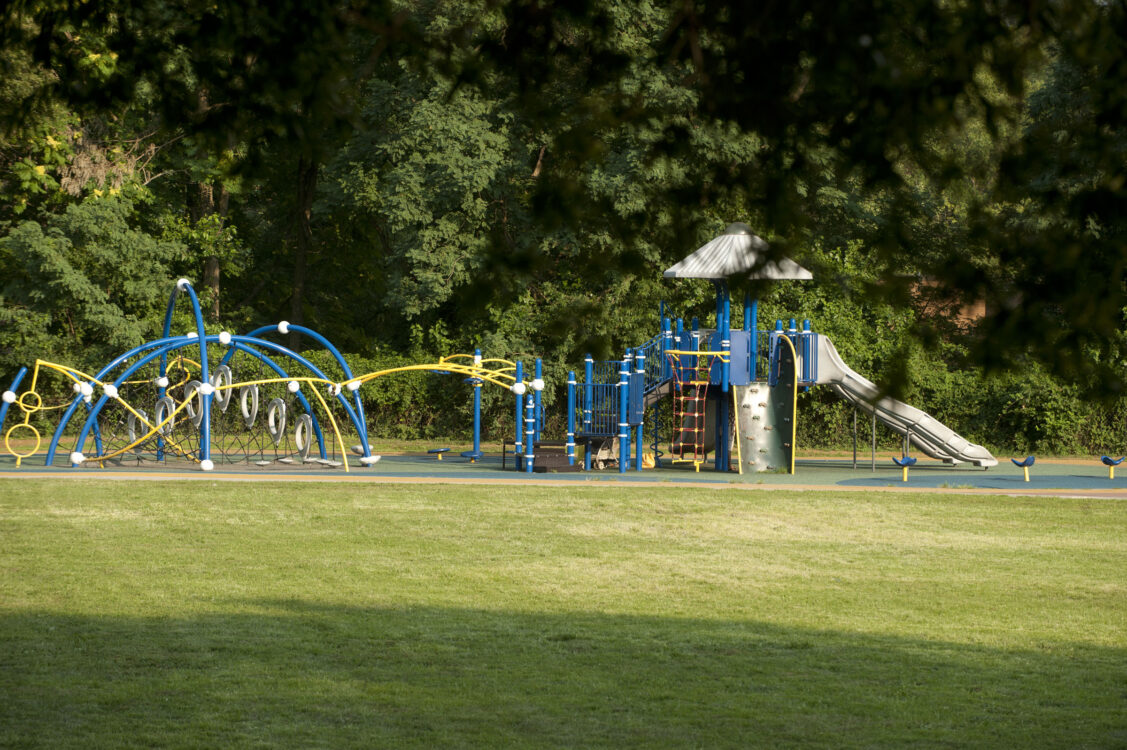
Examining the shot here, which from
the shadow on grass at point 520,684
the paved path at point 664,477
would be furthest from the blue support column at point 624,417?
the shadow on grass at point 520,684

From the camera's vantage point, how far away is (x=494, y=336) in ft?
91.1

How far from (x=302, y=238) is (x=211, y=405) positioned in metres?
8.32

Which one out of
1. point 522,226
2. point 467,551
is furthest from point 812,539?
point 522,226

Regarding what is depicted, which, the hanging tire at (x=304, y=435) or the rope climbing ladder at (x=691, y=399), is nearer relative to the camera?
the hanging tire at (x=304, y=435)

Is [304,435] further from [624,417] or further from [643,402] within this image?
[643,402]

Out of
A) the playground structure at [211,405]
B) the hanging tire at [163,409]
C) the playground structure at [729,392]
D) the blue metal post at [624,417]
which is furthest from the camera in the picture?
the playground structure at [729,392]

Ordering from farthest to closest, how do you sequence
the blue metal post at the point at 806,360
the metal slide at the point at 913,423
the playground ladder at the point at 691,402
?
the metal slide at the point at 913,423 → the blue metal post at the point at 806,360 → the playground ladder at the point at 691,402

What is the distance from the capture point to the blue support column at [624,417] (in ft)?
65.7

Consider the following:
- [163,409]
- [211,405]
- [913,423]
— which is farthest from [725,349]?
[211,405]

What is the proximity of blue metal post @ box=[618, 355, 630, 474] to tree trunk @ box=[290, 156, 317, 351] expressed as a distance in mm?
13232

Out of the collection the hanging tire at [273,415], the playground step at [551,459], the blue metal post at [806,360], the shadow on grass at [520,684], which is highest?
the blue metal post at [806,360]

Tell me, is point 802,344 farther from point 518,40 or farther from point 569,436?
point 518,40

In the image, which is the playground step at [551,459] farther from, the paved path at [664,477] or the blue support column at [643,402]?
the blue support column at [643,402]

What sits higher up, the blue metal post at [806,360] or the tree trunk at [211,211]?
the tree trunk at [211,211]
